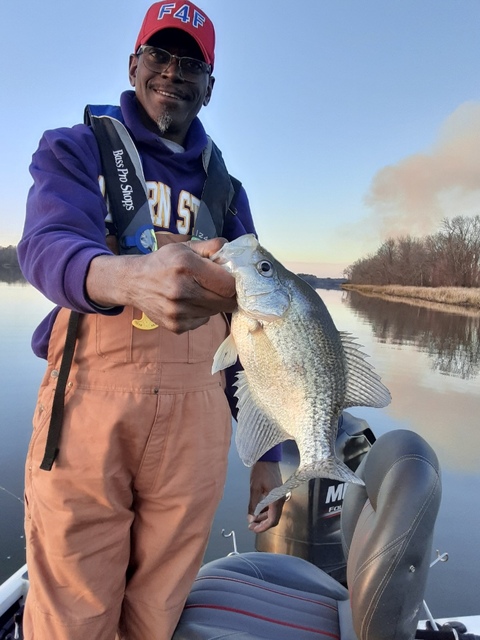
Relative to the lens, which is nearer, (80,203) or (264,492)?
(80,203)

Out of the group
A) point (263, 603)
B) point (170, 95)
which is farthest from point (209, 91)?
point (263, 603)

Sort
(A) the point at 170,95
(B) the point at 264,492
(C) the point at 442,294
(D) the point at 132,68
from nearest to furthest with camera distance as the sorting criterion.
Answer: (A) the point at 170,95
(D) the point at 132,68
(B) the point at 264,492
(C) the point at 442,294

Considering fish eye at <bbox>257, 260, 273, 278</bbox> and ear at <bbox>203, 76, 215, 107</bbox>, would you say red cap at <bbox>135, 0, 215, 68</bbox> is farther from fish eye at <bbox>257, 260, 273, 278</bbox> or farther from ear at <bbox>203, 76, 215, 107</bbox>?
fish eye at <bbox>257, 260, 273, 278</bbox>

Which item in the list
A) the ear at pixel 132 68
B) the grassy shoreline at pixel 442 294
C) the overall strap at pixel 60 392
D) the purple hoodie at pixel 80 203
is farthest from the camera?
the grassy shoreline at pixel 442 294

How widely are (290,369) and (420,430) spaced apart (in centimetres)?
695

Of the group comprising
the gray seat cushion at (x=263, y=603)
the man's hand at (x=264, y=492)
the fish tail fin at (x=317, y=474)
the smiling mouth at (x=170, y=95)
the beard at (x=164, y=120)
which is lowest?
the gray seat cushion at (x=263, y=603)

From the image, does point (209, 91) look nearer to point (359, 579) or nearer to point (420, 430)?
point (359, 579)

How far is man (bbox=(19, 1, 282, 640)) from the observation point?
177cm

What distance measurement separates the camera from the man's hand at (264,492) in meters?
2.58

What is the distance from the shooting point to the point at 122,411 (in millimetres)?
1847

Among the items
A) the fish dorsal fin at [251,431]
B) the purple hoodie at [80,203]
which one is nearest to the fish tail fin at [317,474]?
the fish dorsal fin at [251,431]

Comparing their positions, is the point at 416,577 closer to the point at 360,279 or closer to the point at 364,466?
the point at 364,466

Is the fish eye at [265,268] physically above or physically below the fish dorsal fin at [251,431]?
above

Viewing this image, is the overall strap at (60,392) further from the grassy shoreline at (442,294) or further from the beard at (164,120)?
the grassy shoreline at (442,294)
